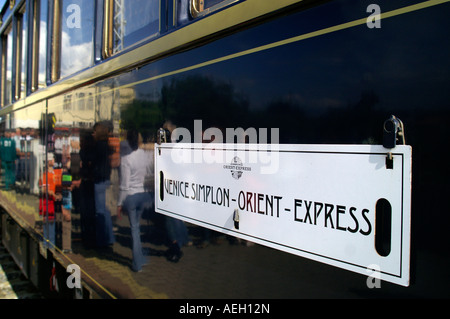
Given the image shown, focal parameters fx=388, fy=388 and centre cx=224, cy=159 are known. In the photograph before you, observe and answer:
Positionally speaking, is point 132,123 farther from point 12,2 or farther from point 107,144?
point 12,2

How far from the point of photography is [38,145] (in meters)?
3.73

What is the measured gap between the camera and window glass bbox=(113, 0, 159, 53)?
6.31 ft

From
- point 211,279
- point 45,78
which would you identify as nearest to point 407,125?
point 211,279

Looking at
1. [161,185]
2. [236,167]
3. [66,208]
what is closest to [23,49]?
[66,208]

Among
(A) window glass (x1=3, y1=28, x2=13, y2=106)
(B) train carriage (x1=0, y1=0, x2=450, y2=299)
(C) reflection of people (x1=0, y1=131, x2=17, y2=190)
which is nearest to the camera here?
(B) train carriage (x1=0, y1=0, x2=450, y2=299)

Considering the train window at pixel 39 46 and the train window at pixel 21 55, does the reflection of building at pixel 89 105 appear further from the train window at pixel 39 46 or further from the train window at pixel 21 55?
the train window at pixel 21 55

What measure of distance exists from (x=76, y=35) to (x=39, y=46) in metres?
1.19

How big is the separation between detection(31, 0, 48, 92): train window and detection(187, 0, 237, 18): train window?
236 cm

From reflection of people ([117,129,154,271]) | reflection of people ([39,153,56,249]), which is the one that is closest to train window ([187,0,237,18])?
reflection of people ([117,129,154,271])

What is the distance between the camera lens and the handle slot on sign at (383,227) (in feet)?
3.37

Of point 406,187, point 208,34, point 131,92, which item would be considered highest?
point 208,34

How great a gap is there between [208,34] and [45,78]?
252 centimetres

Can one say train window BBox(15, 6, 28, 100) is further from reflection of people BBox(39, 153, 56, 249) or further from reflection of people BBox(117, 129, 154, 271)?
reflection of people BBox(117, 129, 154, 271)

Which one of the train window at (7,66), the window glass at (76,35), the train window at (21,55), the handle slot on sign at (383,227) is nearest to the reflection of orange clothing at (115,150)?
the window glass at (76,35)
